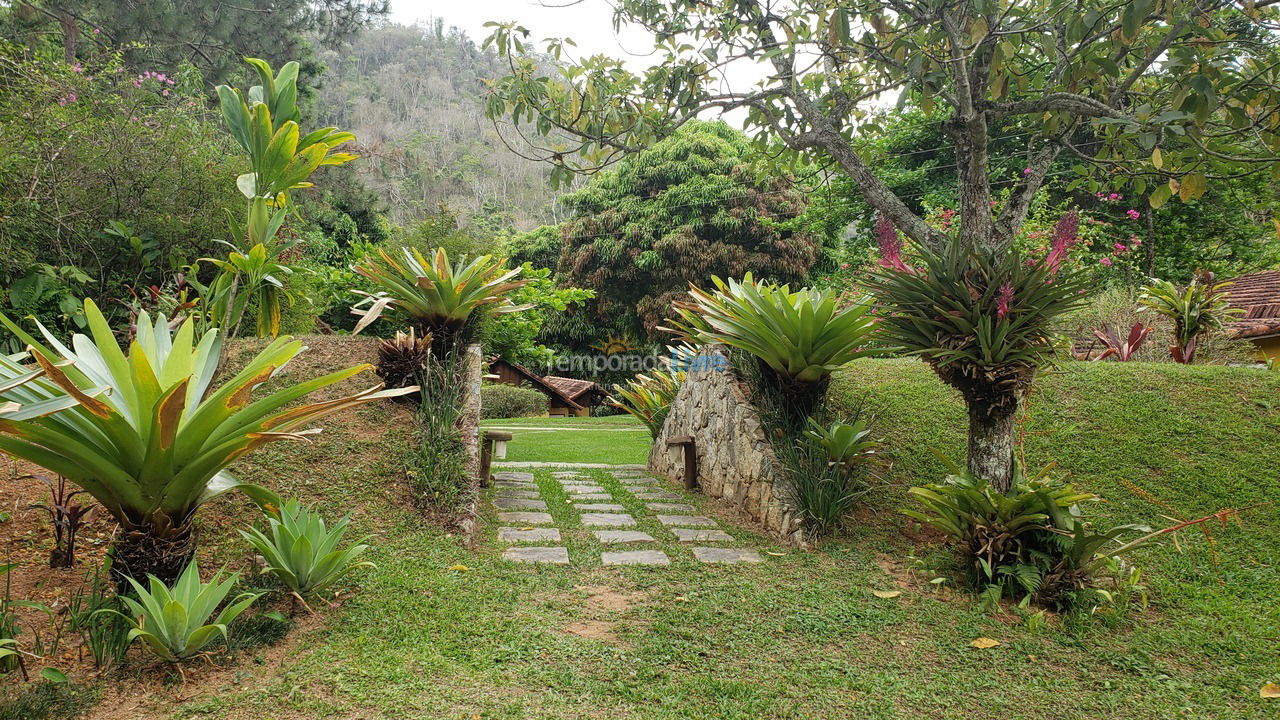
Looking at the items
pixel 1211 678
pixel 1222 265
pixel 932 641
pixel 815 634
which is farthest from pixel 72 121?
pixel 1222 265

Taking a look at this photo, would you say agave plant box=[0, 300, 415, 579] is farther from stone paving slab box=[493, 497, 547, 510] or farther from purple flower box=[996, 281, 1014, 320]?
purple flower box=[996, 281, 1014, 320]

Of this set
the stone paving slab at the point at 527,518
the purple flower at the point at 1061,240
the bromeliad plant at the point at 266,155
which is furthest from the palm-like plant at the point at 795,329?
the bromeliad plant at the point at 266,155

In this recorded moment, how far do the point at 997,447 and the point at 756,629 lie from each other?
5.35ft

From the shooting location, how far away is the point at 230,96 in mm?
3430

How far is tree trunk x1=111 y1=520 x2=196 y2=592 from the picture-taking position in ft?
7.04

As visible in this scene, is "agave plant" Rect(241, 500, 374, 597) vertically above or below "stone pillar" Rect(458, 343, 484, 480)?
below

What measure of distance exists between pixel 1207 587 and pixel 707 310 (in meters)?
3.16

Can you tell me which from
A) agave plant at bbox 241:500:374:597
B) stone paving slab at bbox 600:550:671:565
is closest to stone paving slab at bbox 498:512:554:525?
stone paving slab at bbox 600:550:671:565

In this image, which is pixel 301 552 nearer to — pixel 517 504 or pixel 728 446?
pixel 517 504

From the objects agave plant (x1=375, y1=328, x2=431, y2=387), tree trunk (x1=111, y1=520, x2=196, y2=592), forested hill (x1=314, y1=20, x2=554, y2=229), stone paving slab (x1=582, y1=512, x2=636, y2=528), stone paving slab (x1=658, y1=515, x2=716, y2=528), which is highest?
forested hill (x1=314, y1=20, x2=554, y2=229)

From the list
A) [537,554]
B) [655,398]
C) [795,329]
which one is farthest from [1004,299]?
[655,398]

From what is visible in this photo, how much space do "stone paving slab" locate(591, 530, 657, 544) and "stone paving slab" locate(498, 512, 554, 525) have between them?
1.38ft

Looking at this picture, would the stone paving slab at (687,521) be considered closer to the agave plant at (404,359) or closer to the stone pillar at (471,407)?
the stone pillar at (471,407)

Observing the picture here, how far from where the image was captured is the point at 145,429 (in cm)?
207
